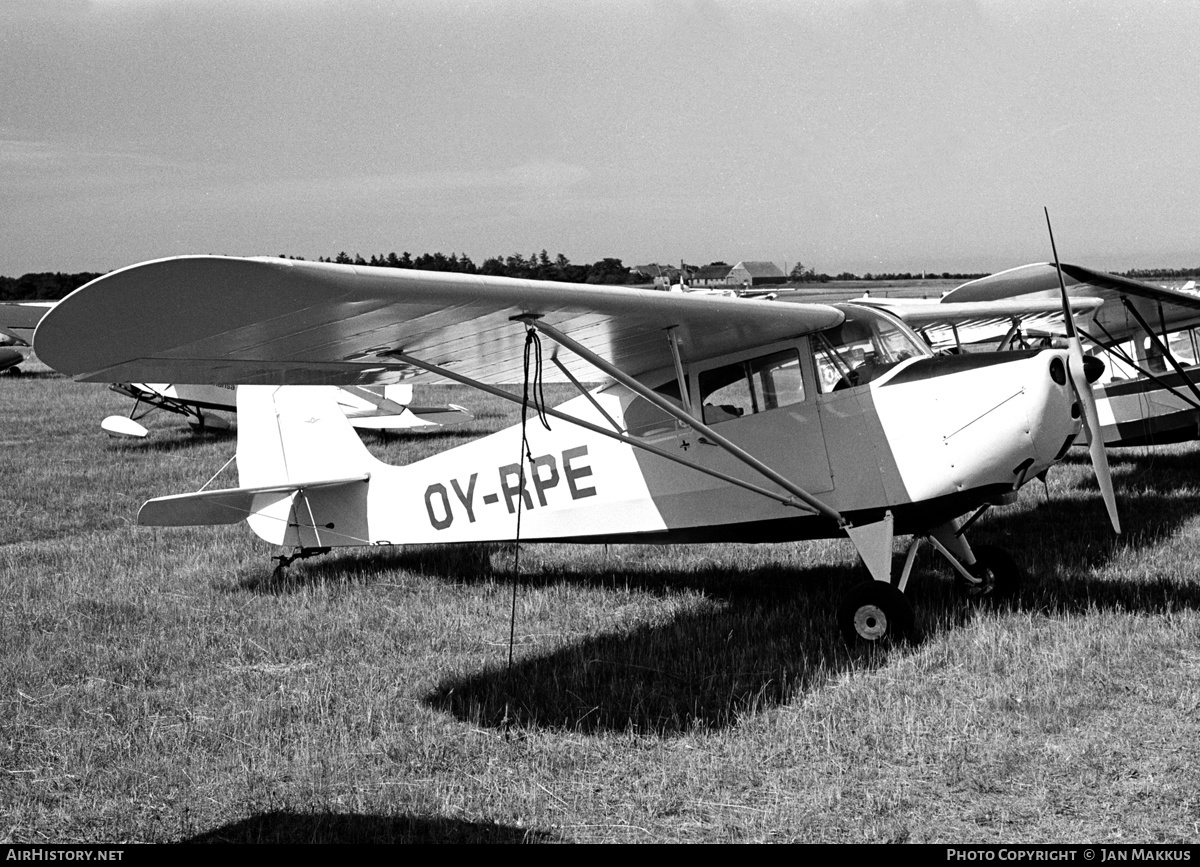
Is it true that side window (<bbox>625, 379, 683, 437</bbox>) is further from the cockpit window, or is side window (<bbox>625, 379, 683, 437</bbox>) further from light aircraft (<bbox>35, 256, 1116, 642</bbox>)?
the cockpit window

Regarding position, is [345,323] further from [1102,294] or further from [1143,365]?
[1143,365]

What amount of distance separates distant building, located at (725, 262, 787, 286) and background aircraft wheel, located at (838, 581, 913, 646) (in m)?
85.1

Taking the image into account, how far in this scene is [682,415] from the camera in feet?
19.3

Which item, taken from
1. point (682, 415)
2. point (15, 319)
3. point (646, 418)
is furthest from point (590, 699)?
point (15, 319)

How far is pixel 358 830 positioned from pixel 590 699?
1.64m

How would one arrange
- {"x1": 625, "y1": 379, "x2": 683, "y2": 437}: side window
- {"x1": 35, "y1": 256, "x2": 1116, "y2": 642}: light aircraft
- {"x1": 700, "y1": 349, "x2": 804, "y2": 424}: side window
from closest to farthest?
1. {"x1": 35, "y1": 256, "x2": 1116, "y2": 642}: light aircraft
2. {"x1": 700, "y1": 349, "x2": 804, "y2": 424}: side window
3. {"x1": 625, "y1": 379, "x2": 683, "y2": 437}: side window

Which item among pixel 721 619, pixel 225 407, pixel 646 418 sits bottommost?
pixel 721 619

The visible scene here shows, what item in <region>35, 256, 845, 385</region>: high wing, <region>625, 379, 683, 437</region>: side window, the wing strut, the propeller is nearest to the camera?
<region>35, 256, 845, 385</region>: high wing

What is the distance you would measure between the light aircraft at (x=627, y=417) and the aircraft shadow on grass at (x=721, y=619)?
16.3 inches

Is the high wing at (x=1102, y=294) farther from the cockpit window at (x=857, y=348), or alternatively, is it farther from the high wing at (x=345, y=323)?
the high wing at (x=345, y=323)

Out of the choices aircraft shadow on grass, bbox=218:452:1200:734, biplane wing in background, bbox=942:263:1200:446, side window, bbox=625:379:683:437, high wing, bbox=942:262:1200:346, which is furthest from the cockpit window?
biplane wing in background, bbox=942:263:1200:446

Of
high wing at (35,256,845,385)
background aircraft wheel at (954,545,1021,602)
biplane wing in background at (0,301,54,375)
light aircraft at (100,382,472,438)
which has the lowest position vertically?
background aircraft wheel at (954,545,1021,602)

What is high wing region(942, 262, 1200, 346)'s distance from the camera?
823 cm

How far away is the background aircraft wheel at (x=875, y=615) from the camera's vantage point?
612 centimetres
